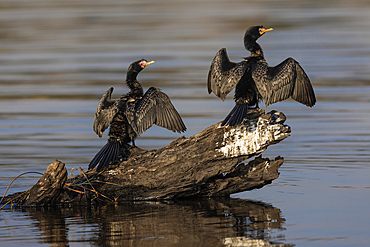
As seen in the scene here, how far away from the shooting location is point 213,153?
283 inches

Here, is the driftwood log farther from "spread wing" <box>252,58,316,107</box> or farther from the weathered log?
"spread wing" <box>252,58,316,107</box>

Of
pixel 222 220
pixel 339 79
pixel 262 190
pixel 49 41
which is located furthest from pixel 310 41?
pixel 222 220

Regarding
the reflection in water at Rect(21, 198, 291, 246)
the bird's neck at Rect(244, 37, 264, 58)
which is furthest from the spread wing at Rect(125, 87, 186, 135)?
the bird's neck at Rect(244, 37, 264, 58)

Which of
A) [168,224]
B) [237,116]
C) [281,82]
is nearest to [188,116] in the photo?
[281,82]

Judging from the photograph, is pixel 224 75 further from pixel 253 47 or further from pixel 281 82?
pixel 281 82

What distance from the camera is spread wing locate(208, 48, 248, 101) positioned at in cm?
752

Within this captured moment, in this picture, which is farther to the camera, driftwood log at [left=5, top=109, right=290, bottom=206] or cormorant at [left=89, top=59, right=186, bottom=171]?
cormorant at [left=89, top=59, right=186, bottom=171]

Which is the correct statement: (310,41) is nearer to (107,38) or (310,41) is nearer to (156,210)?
(107,38)

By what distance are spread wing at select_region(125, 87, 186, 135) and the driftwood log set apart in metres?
0.34

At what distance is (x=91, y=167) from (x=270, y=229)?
2353mm

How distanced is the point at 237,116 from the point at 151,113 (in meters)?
1.17

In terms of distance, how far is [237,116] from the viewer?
6.96m

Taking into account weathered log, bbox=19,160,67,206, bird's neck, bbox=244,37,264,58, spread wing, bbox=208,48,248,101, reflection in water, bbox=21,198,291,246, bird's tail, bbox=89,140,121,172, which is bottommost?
reflection in water, bbox=21,198,291,246

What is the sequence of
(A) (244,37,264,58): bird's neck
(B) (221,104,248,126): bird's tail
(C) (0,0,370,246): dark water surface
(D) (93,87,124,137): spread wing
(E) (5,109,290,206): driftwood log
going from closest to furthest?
1. (C) (0,0,370,246): dark water surface
2. (B) (221,104,248,126): bird's tail
3. (E) (5,109,290,206): driftwood log
4. (D) (93,87,124,137): spread wing
5. (A) (244,37,264,58): bird's neck
